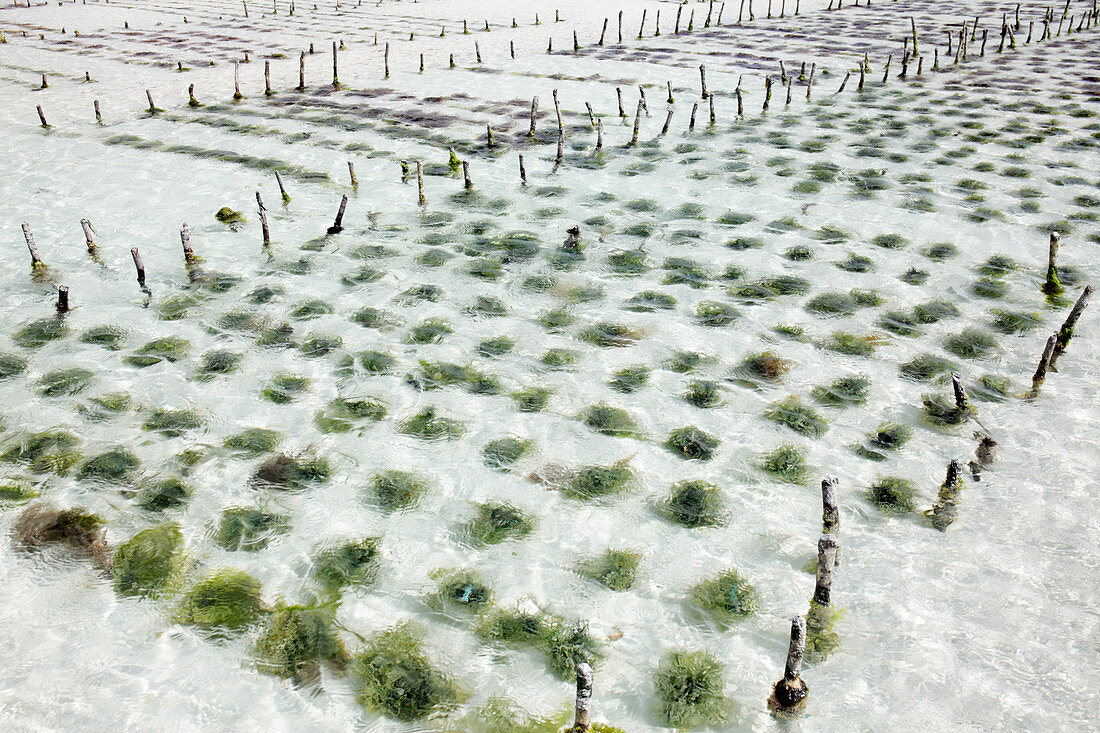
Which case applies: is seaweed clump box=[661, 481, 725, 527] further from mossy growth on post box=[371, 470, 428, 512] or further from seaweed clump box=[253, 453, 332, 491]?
seaweed clump box=[253, 453, 332, 491]

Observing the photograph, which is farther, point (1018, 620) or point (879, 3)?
point (879, 3)

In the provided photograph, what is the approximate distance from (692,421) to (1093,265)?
763 cm

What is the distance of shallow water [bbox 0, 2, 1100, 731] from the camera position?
5375 millimetres

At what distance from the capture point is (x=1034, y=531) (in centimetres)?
641

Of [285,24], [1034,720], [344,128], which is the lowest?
[1034,720]

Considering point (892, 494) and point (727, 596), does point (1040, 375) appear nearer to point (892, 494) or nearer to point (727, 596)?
point (892, 494)

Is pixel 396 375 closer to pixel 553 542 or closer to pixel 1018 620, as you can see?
pixel 553 542

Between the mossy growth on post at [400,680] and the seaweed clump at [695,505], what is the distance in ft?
8.59

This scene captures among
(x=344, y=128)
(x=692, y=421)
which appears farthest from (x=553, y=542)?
(x=344, y=128)

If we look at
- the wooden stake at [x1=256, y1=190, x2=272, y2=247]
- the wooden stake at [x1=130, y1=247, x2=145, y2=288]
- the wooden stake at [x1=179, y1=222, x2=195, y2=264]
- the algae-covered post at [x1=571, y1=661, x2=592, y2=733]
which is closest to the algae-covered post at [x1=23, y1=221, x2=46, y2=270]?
the wooden stake at [x1=130, y1=247, x2=145, y2=288]

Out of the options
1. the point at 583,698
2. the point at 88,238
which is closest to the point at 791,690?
the point at 583,698

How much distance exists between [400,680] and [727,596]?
2712mm

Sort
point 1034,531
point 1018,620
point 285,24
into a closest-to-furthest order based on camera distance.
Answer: point 1018,620, point 1034,531, point 285,24

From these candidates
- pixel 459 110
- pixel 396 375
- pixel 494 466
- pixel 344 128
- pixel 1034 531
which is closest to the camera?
pixel 1034 531
